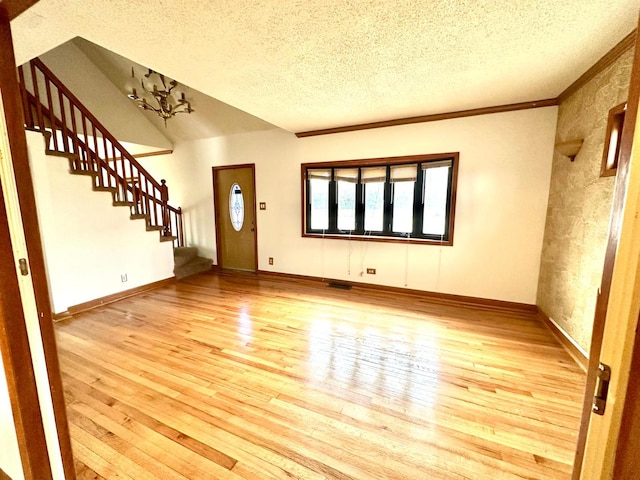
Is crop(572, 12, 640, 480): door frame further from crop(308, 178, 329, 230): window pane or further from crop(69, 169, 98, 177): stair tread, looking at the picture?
crop(69, 169, 98, 177): stair tread

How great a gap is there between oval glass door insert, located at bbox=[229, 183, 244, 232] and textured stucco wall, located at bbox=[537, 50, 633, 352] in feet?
15.1

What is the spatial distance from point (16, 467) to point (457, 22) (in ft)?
10.6

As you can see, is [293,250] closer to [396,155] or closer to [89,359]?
[396,155]

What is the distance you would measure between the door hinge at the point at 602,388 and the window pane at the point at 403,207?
3378mm


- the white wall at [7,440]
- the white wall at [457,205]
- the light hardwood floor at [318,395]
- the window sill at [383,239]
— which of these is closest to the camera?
the white wall at [7,440]

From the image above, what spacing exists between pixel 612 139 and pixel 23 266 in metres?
3.40

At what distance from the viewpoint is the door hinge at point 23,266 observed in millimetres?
935

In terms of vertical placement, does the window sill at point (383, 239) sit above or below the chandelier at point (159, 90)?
below

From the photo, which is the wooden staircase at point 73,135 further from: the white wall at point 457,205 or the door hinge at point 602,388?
the door hinge at point 602,388

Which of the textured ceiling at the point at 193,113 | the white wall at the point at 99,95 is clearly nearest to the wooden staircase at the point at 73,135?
the white wall at the point at 99,95

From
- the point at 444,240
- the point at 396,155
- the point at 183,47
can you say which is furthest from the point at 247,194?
the point at 444,240

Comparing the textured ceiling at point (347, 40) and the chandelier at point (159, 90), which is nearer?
the textured ceiling at point (347, 40)

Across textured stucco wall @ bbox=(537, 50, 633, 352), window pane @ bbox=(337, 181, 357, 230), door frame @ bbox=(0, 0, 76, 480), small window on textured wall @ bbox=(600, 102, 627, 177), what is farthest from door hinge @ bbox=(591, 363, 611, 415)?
window pane @ bbox=(337, 181, 357, 230)

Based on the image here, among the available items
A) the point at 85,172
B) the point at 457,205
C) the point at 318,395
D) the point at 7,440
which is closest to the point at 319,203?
the point at 457,205
